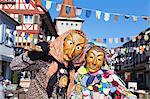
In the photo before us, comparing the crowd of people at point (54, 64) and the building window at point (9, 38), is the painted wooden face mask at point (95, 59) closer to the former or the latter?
the crowd of people at point (54, 64)

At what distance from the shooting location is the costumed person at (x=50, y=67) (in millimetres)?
5113

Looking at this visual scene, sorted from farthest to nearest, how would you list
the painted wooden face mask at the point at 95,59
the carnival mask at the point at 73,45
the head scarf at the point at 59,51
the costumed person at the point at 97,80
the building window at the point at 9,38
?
the building window at the point at 9,38 < the painted wooden face mask at the point at 95,59 < the costumed person at the point at 97,80 < the carnival mask at the point at 73,45 < the head scarf at the point at 59,51

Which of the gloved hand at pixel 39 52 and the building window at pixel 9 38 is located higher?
the gloved hand at pixel 39 52

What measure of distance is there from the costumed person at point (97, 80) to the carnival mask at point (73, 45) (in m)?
3.12

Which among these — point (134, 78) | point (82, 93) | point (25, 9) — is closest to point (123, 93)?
point (82, 93)

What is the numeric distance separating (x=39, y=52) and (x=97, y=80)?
4.47 meters

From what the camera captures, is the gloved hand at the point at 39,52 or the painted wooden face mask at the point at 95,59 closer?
the gloved hand at the point at 39,52

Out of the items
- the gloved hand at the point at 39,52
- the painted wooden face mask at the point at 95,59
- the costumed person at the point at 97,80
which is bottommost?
the costumed person at the point at 97,80

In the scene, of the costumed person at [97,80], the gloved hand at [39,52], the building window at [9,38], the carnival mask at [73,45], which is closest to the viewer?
the gloved hand at [39,52]

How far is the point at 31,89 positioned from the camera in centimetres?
523

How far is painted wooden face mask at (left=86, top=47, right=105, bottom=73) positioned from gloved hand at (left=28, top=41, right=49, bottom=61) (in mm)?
3862

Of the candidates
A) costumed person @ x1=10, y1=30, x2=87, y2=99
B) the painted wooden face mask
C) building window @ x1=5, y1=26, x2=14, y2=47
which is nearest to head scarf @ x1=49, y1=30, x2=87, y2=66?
costumed person @ x1=10, y1=30, x2=87, y2=99

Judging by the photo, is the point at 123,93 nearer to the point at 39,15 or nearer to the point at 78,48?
the point at 78,48

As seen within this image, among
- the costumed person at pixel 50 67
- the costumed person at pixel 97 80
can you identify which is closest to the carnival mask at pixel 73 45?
the costumed person at pixel 50 67
